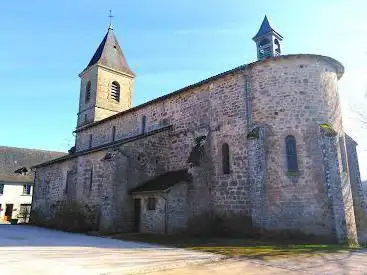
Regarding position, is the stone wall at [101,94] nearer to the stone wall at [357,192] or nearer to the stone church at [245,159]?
the stone church at [245,159]

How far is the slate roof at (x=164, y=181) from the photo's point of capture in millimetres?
15797

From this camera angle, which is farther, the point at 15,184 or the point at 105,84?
the point at 15,184

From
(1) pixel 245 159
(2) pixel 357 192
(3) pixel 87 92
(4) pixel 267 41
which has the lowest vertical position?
(2) pixel 357 192

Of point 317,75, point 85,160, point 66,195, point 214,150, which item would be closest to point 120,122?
point 85,160

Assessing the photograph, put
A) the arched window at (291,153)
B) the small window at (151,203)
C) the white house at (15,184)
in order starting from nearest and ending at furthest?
the arched window at (291,153) < the small window at (151,203) < the white house at (15,184)

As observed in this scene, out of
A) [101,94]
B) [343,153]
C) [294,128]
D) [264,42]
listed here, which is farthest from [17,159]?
[343,153]

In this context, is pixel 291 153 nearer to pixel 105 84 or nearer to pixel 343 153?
pixel 343 153

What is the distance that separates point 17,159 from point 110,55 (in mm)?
18016

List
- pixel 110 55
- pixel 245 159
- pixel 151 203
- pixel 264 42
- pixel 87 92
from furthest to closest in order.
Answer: pixel 110 55 → pixel 87 92 → pixel 264 42 → pixel 151 203 → pixel 245 159

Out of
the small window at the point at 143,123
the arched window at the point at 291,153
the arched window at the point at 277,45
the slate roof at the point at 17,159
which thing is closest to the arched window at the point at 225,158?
the arched window at the point at 291,153

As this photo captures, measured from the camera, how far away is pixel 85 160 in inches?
789

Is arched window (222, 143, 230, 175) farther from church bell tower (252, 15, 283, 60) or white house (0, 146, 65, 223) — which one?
white house (0, 146, 65, 223)

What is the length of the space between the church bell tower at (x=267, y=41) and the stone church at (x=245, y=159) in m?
0.06

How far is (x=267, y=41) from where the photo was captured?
1814 centimetres
